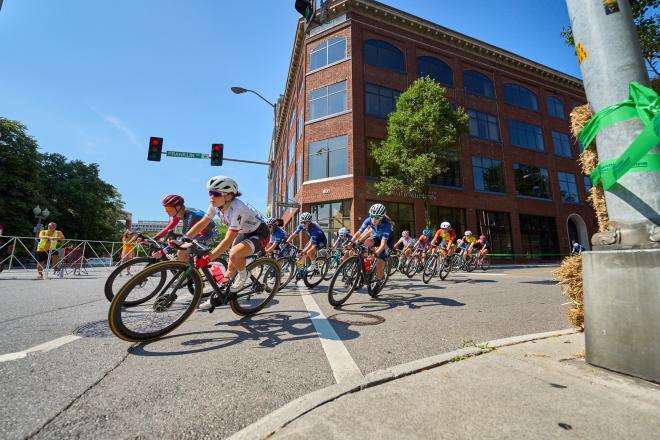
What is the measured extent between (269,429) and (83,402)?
131 centimetres

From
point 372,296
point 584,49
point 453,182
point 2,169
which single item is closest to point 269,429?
point 584,49

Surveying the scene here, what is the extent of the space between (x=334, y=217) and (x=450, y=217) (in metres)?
9.46

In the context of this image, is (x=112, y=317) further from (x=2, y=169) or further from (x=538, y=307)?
(x=2, y=169)

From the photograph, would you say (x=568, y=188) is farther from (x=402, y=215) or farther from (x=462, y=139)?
(x=402, y=215)

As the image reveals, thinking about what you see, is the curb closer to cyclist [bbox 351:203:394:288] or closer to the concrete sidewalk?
the concrete sidewalk

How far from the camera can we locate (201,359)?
2645mm

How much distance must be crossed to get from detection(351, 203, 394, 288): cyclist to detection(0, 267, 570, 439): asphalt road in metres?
1.26

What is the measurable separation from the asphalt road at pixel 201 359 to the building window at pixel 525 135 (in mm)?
28103

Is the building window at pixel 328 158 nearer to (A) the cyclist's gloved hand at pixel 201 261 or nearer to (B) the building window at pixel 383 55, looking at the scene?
(B) the building window at pixel 383 55

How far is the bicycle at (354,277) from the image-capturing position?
5.29 m

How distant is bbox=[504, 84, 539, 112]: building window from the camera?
28556mm

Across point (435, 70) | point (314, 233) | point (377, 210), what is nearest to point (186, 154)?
point (314, 233)

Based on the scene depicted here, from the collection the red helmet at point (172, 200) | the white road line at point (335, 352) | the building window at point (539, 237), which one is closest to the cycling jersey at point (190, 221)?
the red helmet at point (172, 200)

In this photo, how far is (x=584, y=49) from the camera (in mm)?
2631
